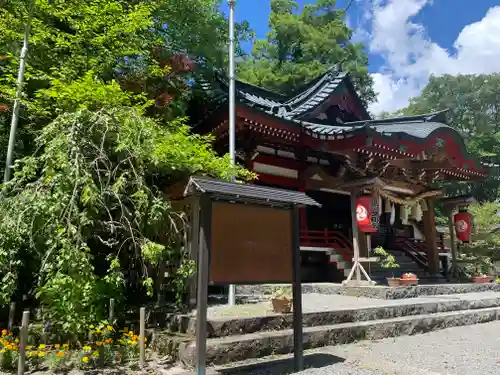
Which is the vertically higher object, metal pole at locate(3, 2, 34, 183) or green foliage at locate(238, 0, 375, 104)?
green foliage at locate(238, 0, 375, 104)

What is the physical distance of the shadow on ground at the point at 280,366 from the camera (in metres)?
4.72

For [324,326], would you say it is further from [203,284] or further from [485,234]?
[485,234]

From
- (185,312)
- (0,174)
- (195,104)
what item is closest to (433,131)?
(195,104)

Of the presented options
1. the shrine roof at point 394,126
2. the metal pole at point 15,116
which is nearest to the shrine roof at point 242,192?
the metal pole at point 15,116

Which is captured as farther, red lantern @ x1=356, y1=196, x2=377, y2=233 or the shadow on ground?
red lantern @ x1=356, y1=196, x2=377, y2=233

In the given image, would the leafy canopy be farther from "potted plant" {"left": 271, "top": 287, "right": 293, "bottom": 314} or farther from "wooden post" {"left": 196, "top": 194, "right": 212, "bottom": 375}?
"potted plant" {"left": 271, "top": 287, "right": 293, "bottom": 314}

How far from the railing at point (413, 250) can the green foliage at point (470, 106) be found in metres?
20.6

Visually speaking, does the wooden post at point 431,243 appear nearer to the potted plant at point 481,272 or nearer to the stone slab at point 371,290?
the potted plant at point 481,272

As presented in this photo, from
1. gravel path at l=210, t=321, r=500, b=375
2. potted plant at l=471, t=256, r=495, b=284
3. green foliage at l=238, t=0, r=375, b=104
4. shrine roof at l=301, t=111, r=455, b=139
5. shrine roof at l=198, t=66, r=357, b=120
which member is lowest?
gravel path at l=210, t=321, r=500, b=375

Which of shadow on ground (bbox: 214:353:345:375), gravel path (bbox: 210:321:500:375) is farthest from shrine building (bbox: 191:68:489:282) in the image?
shadow on ground (bbox: 214:353:345:375)

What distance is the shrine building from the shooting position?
10734 mm

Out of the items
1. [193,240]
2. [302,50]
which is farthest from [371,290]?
[302,50]

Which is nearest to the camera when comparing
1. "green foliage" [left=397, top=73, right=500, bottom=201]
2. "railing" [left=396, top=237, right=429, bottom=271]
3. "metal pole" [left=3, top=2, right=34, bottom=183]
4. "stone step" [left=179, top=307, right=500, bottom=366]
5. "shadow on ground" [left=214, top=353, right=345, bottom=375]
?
"shadow on ground" [left=214, top=353, right=345, bottom=375]

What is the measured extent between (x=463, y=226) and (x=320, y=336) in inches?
421
